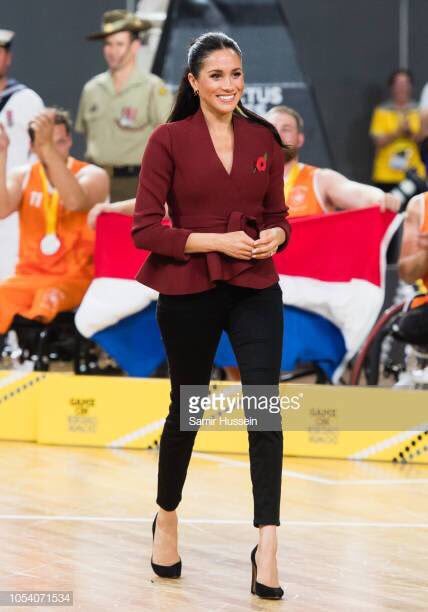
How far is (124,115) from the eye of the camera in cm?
823

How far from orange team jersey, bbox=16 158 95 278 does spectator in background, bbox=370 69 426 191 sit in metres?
4.18

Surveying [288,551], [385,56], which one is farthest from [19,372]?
[385,56]

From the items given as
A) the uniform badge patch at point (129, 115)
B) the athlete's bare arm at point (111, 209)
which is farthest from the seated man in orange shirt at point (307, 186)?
the uniform badge patch at point (129, 115)

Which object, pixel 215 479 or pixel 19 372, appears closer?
pixel 215 479

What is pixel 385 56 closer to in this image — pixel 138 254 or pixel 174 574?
pixel 138 254

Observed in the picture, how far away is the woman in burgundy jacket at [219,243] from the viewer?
3.65 meters

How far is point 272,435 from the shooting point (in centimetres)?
365

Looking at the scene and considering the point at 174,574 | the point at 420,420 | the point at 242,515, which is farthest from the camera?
the point at 420,420

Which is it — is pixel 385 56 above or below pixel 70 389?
above

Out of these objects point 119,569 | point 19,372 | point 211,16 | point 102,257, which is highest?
point 211,16

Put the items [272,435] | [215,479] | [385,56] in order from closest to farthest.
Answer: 1. [272,435]
2. [215,479]
3. [385,56]

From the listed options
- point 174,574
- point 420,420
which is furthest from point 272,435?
point 420,420

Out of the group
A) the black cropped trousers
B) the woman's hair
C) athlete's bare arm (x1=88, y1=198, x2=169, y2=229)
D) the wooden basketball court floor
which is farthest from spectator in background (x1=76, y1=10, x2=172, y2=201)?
the black cropped trousers

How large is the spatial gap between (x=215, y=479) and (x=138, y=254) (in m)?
1.31
